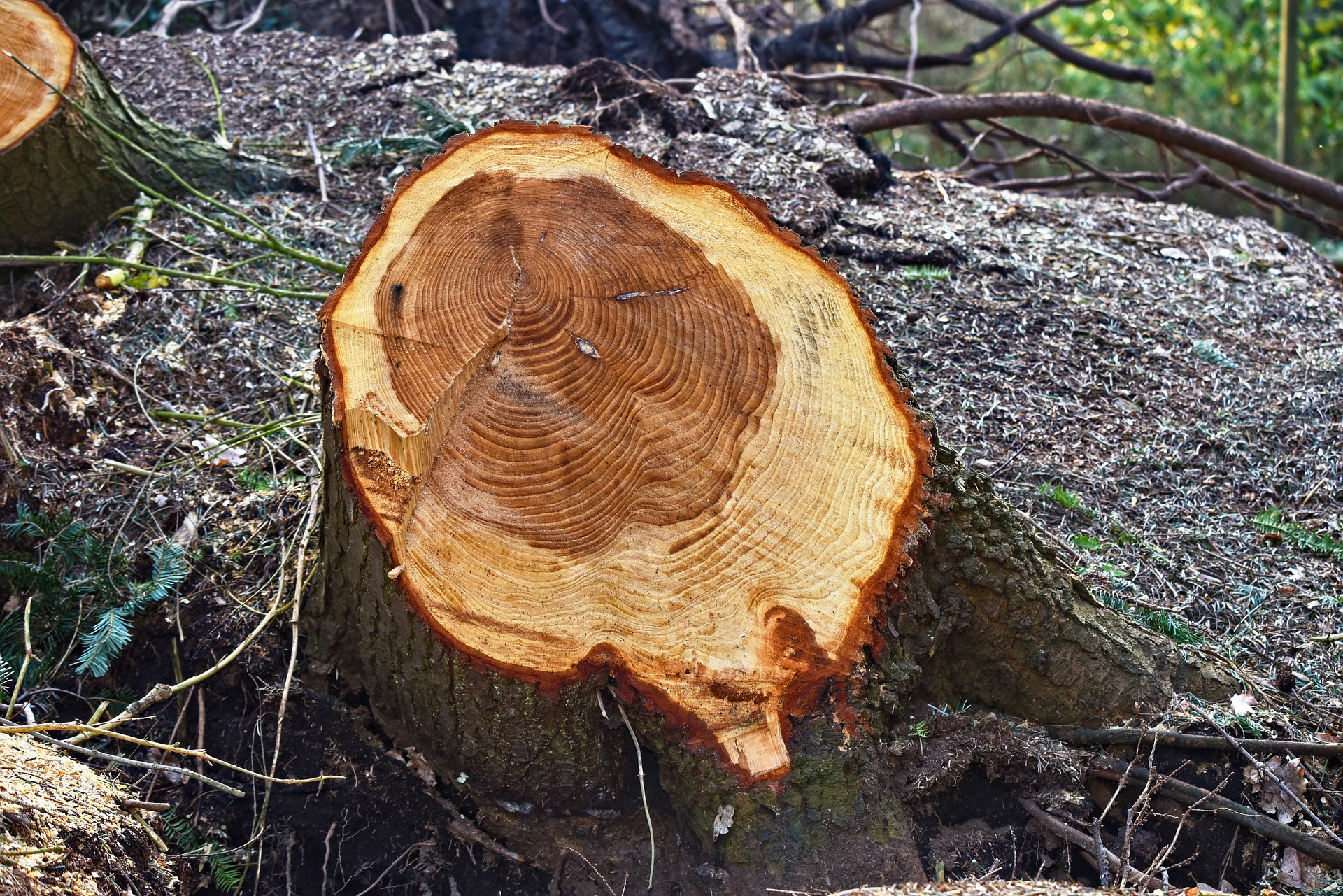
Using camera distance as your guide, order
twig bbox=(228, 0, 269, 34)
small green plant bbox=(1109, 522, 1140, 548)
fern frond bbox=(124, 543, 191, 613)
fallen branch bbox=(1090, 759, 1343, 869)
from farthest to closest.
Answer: twig bbox=(228, 0, 269, 34)
small green plant bbox=(1109, 522, 1140, 548)
fern frond bbox=(124, 543, 191, 613)
fallen branch bbox=(1090, 759, 1343, 869)

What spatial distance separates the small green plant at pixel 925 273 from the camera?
10.7 ft

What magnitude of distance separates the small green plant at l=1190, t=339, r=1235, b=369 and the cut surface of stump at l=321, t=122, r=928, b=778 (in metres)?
1.92

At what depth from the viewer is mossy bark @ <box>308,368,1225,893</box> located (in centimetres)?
162

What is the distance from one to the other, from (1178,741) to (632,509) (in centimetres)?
116

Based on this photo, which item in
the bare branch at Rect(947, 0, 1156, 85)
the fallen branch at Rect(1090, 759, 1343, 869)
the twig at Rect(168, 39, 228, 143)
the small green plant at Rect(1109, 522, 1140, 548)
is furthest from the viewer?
the bare branch at Rect(947, 0, 1156, 85)

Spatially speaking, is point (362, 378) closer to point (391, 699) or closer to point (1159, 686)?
→ point (391, 699)

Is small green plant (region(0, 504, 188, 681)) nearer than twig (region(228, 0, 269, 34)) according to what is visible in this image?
Yes

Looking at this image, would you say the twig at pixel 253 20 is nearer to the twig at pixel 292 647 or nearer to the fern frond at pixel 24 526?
the fern frond at pixel 24 526

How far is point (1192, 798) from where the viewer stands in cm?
181

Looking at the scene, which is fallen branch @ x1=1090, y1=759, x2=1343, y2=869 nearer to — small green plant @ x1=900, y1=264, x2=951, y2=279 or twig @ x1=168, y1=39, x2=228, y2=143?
small green plant @ x1=900, y1=264, x2=951, y2=279

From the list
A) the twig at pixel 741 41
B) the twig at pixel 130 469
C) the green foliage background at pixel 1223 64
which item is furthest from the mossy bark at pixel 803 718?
the green foliage background at pixel 1223 64

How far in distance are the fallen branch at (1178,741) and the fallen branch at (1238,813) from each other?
59mm

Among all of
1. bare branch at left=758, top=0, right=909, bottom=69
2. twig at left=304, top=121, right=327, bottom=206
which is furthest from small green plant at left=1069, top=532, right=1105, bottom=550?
bare branch at left=758, top=0, right=909, bottom=69

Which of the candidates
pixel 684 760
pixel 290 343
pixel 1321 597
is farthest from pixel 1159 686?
pixel 290 343
